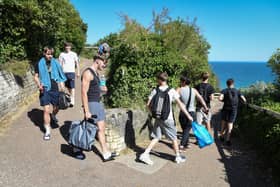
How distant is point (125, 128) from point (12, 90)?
3842 millimetres

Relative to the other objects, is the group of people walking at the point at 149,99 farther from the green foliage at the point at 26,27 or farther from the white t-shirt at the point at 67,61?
the green foliage at the point at 26,27

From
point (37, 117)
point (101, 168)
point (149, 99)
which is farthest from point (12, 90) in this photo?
point (149, 99)

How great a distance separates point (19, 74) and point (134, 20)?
510 cm

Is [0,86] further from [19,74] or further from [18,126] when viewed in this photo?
[19,74]

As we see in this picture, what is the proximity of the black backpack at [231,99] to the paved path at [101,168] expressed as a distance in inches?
46.0

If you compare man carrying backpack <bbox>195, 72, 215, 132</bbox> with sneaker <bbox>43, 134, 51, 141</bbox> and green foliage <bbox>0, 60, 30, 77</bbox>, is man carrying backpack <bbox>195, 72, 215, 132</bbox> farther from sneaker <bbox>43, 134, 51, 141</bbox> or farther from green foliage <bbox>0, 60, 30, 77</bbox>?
green foliage <bbox>0, 60, 30, 77</bbox>

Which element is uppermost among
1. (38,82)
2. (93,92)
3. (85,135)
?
(38,82)

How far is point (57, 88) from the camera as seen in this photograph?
16.8 feet

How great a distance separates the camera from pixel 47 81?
4805mm

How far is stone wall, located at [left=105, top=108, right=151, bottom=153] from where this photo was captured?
4812 mm

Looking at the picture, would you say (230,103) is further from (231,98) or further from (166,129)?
(166,129)

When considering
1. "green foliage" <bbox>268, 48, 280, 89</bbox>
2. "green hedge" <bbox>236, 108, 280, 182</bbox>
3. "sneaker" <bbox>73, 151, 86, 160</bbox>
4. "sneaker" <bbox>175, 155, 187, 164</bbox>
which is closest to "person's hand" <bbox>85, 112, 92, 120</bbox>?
"sneaker" <bbox>73, 151, 86, 160</bbox>

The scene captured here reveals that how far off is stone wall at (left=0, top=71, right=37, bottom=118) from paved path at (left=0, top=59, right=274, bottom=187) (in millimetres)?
1100

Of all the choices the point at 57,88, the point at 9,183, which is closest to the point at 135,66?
the point at 57,88
